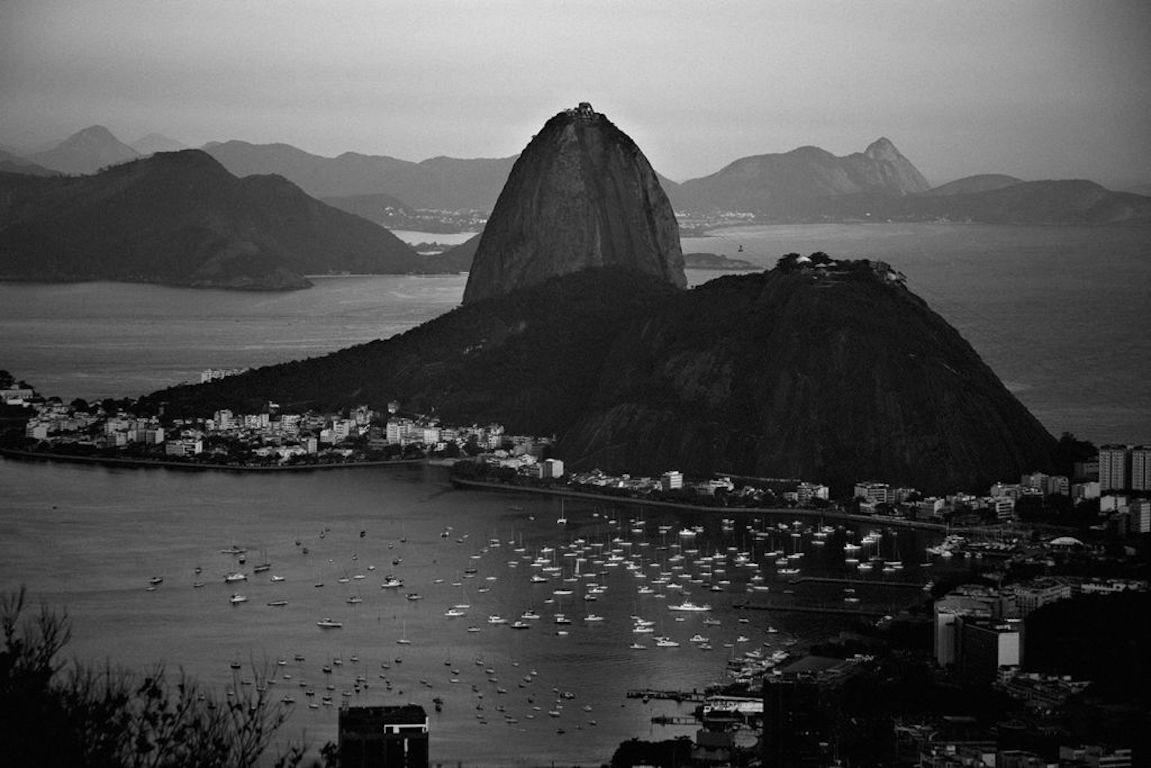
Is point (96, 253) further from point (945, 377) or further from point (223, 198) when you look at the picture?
point (945, 377)

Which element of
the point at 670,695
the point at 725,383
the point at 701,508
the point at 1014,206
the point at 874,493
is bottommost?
the point at 670,695

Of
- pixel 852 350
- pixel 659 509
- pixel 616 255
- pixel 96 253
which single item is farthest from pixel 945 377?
pixel 96 253

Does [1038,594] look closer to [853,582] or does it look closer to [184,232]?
[853,582]

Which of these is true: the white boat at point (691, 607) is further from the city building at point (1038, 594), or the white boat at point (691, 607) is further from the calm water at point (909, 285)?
the calm water at point (909, 285)

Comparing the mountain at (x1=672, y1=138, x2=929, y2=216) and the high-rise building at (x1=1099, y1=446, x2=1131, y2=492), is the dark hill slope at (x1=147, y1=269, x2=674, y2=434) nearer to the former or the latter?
the high-rise building at (x1=1099, y1=446, x2=1131, y2=492)

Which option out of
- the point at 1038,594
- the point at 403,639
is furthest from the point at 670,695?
the point at 1038,594

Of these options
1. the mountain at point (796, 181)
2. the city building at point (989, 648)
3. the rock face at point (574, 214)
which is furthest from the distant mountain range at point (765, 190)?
the city building at point (989, 648)
